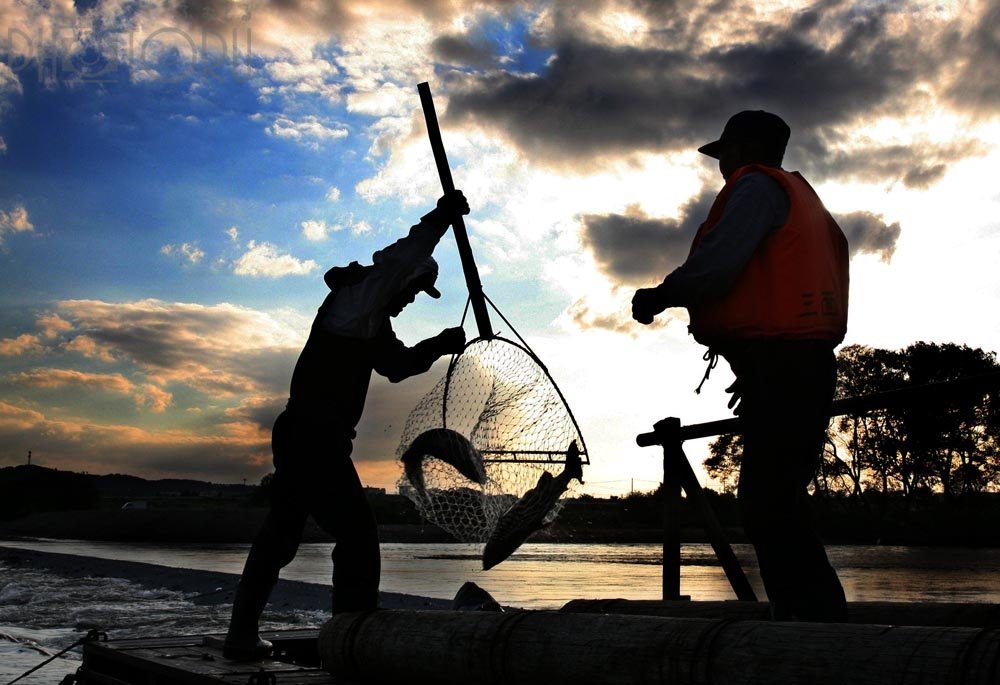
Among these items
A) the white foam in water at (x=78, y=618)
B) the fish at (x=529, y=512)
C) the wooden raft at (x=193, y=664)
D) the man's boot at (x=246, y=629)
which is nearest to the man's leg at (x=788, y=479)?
the wooden raft at (x=193, y=664)

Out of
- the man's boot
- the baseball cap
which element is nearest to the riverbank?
the man's boot

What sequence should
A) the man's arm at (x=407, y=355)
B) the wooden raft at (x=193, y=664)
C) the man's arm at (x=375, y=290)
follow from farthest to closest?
the man's arm at (x=407, y=355), the man's arm at (x=375, y=290), the wooden raft at (x=193, y=664)

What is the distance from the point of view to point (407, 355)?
4660 millimetres

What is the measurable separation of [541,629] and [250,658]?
6.43 feet

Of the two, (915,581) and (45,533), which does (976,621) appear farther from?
(45,533)

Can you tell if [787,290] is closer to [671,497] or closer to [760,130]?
[760,130]

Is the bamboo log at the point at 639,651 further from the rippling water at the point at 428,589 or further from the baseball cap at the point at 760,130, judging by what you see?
the rippling water at the point at 428,589

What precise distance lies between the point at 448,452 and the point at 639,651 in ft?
7.89

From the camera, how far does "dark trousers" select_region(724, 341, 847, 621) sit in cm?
301

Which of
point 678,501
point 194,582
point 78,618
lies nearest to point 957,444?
point 194,582

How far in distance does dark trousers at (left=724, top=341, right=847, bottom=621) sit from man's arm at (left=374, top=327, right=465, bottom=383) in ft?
6.25

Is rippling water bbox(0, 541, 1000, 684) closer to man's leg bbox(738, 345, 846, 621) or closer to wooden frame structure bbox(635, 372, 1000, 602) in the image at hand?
wooden frame structure bbox(635, 372, 1000, 602)

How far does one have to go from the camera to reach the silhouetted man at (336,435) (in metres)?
4.23

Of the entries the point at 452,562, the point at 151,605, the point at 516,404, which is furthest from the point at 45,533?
the point at 516,404
